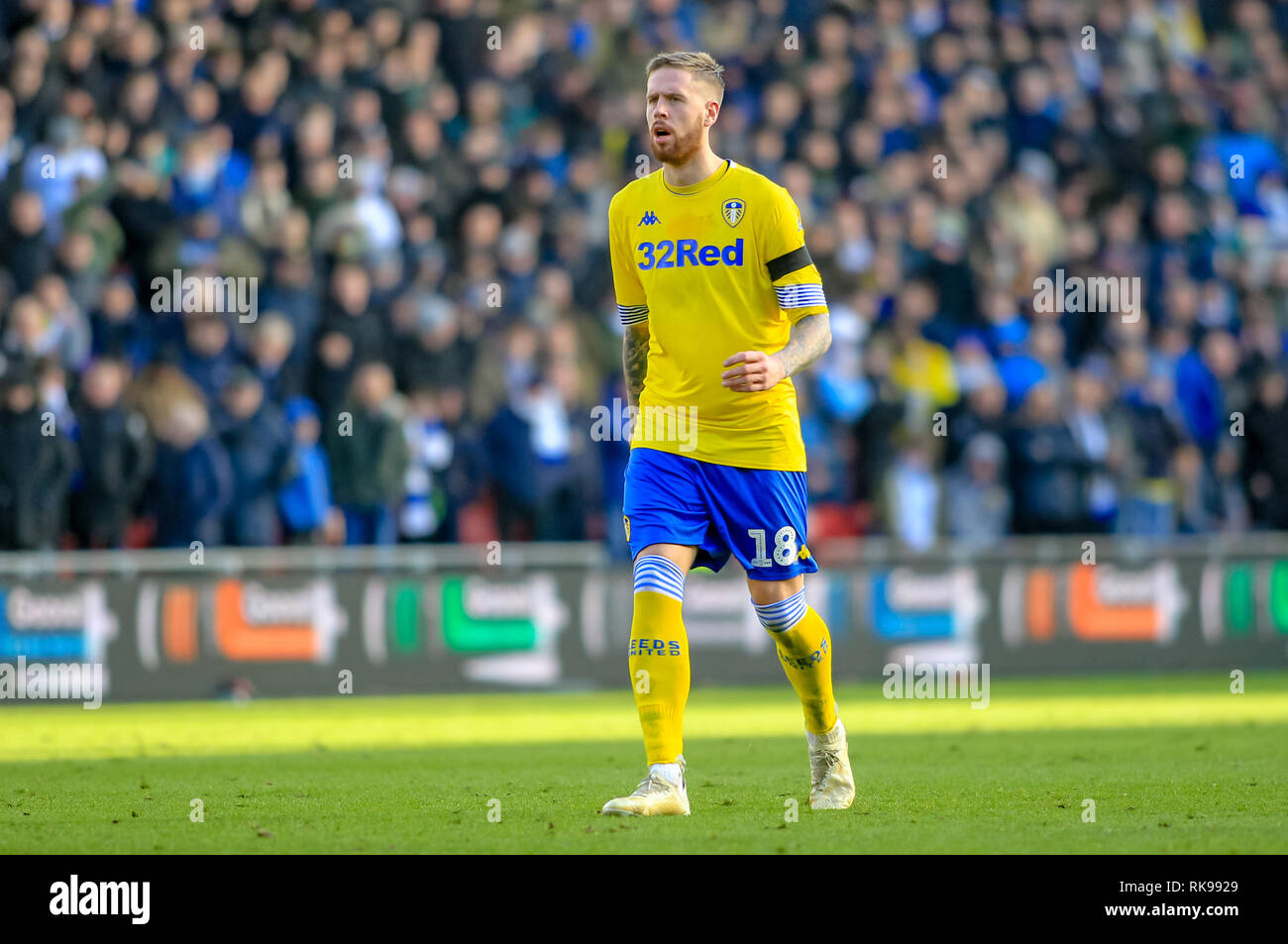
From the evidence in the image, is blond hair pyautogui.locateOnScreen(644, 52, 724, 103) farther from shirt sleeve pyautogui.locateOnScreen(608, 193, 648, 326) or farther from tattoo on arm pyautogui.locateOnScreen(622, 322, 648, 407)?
tattoo on arm pyautogui.locateOnScreen(622, 322, 648, 407)

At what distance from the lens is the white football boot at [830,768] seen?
7945 mm

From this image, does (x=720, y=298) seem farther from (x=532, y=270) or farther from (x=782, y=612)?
(x=532, y=270)

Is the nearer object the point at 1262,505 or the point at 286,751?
the point at 286,751

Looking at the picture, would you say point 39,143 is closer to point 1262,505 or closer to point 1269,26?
point 1262,505

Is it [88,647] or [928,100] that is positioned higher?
[928,100]

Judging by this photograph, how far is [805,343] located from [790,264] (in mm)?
324

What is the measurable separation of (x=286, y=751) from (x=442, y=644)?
521cm

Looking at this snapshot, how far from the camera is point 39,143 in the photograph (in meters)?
16.9

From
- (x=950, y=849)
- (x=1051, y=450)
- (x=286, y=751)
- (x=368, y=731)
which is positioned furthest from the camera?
(x=1051, y=450)

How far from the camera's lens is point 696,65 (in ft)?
25.1

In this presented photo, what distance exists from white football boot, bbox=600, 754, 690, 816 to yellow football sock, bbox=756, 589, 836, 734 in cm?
70

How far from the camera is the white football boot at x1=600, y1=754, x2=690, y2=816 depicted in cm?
737

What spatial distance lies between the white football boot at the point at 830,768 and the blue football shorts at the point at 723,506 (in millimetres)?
713

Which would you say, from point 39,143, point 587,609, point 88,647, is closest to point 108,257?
point 39,143
